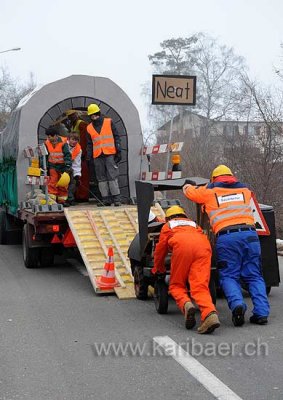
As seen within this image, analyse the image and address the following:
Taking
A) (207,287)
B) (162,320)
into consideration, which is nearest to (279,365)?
(207,287)

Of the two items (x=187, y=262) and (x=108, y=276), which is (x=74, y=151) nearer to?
(x=108, y=276)

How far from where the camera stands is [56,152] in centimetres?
1255

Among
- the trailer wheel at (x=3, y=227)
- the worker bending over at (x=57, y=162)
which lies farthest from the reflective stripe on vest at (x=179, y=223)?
the trailer wheel at (x=3, y=227)

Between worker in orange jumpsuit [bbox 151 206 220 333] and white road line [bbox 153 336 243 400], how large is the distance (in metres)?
0.50

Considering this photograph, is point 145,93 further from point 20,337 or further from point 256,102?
point 20,337

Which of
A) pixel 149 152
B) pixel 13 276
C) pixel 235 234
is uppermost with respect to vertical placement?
pixel 149 152

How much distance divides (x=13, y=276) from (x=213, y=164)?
41.7 feet

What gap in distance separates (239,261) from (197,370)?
2.00m

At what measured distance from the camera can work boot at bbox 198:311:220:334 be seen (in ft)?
Answer: 22.3

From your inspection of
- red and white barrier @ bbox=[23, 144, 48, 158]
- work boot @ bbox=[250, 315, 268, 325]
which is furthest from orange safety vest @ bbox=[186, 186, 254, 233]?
red and white barrier @ bbox=[23, 144, 48, 158]

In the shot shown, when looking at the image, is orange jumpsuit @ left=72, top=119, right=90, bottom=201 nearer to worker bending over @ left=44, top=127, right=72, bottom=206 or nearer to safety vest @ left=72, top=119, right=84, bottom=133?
safety vest @ left=72, top=119, right=84, bottom=133

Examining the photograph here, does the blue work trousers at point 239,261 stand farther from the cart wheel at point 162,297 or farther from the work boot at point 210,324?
the cart wheel at point 162,297

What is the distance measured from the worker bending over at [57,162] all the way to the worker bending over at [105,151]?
526 millimetres

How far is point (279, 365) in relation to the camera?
588 centimetres
